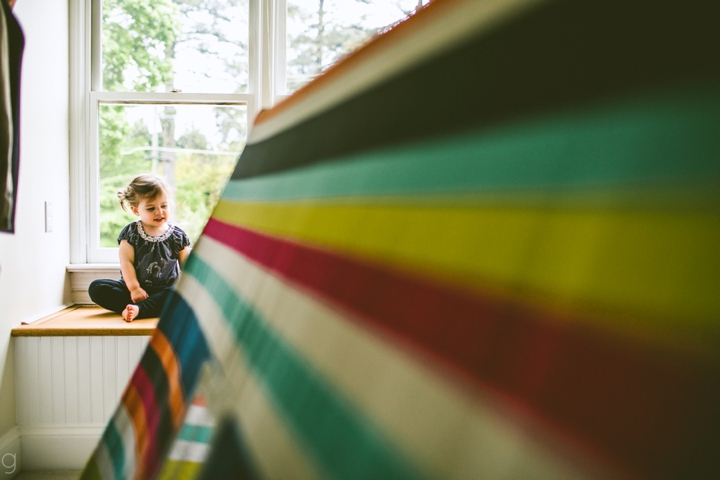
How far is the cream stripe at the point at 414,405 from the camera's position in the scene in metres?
0.14

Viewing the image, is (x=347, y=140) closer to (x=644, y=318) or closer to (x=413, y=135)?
(x=413, y=135)

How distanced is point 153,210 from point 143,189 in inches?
3.5

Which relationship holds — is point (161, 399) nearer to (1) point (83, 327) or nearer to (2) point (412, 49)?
(2) point (412, 49)

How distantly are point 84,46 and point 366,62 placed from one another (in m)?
2.20

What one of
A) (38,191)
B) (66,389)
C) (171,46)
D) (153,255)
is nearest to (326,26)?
(171,46)

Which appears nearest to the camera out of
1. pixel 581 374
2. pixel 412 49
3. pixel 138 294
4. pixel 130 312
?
pixel 581 374

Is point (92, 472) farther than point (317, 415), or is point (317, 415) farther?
point (92, 472)

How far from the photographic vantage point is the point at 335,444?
7.8 inches

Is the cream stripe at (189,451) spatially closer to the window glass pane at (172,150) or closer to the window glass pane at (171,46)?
the window glass pane at (172,150)

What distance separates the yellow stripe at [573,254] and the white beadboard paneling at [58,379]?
1.77 m

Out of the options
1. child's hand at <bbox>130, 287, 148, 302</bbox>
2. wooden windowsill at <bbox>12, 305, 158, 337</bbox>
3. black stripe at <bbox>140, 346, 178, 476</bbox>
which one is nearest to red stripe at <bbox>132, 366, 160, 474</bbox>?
black stripe at <bbox>140, 346, 178, 476</bbox>

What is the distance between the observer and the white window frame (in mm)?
2033

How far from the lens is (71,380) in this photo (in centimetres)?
166

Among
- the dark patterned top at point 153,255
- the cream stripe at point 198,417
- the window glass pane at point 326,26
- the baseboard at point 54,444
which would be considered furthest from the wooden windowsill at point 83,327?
the cream stripe at point 198,417
